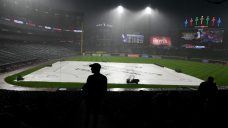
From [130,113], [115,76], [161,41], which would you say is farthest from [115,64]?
[161,41]

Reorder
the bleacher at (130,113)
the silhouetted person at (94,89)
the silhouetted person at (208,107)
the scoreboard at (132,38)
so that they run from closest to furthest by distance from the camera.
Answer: the bleacher at (130,113)
the silhouetted person at (94,89)
the silhouetted person at (208,107)
the scoreboard at (132,38)

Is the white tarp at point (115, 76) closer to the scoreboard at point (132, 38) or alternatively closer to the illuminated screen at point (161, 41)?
the illuminated screen at point (161, 41)

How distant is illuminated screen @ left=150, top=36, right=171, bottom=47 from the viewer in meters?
85.6

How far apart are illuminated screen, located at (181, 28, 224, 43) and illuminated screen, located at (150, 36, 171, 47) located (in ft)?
22.7

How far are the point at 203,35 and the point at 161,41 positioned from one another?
1523 cm

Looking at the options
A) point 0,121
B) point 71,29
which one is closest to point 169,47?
point 71,29

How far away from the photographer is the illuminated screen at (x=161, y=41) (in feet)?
281

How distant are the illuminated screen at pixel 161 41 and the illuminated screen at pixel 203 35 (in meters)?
6.92

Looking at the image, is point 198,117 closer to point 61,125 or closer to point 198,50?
point 61,125

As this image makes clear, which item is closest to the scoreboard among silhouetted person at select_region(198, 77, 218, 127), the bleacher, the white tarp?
the white tarp

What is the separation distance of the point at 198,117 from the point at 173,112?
115 cm

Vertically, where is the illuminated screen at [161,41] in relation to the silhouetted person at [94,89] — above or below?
above

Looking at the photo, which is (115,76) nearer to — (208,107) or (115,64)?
(115,64)

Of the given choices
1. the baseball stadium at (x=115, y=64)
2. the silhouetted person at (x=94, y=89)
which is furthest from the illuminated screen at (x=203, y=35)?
the silhouetted person at (x=94, y=89)
